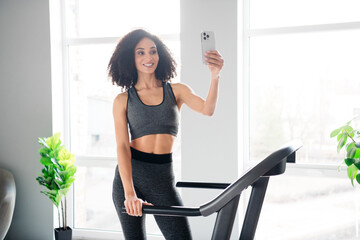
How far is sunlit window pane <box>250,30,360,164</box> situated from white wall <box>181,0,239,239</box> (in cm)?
25

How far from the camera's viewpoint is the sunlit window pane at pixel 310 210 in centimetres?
279

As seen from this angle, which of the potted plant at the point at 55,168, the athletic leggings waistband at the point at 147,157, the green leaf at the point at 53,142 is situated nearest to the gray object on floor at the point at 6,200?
the potted plant at the point at 55,168

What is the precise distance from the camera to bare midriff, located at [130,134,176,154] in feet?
5.63

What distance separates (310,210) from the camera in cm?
289

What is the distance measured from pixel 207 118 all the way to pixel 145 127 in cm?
127

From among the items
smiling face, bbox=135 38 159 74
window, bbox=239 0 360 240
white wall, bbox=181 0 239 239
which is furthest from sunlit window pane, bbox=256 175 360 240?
smiling face, bbox=135 38 159 74

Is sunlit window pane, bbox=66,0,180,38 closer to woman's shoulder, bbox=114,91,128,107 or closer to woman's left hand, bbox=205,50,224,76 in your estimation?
woman's shoulder, bbox=114,91,128,107

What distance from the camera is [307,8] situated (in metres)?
2.87

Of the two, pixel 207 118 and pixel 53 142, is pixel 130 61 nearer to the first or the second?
pixel 207 118

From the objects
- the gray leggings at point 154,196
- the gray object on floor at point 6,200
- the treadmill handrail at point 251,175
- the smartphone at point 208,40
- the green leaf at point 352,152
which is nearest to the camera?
the treadmill handrail at point 251,175

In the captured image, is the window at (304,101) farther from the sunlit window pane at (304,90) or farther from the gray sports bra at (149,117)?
the gray sports bra at (149,117)

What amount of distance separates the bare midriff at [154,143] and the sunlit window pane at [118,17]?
5.48ft

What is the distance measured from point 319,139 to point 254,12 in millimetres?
1082

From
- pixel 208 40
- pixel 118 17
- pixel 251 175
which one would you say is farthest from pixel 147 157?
pixel 118 17
